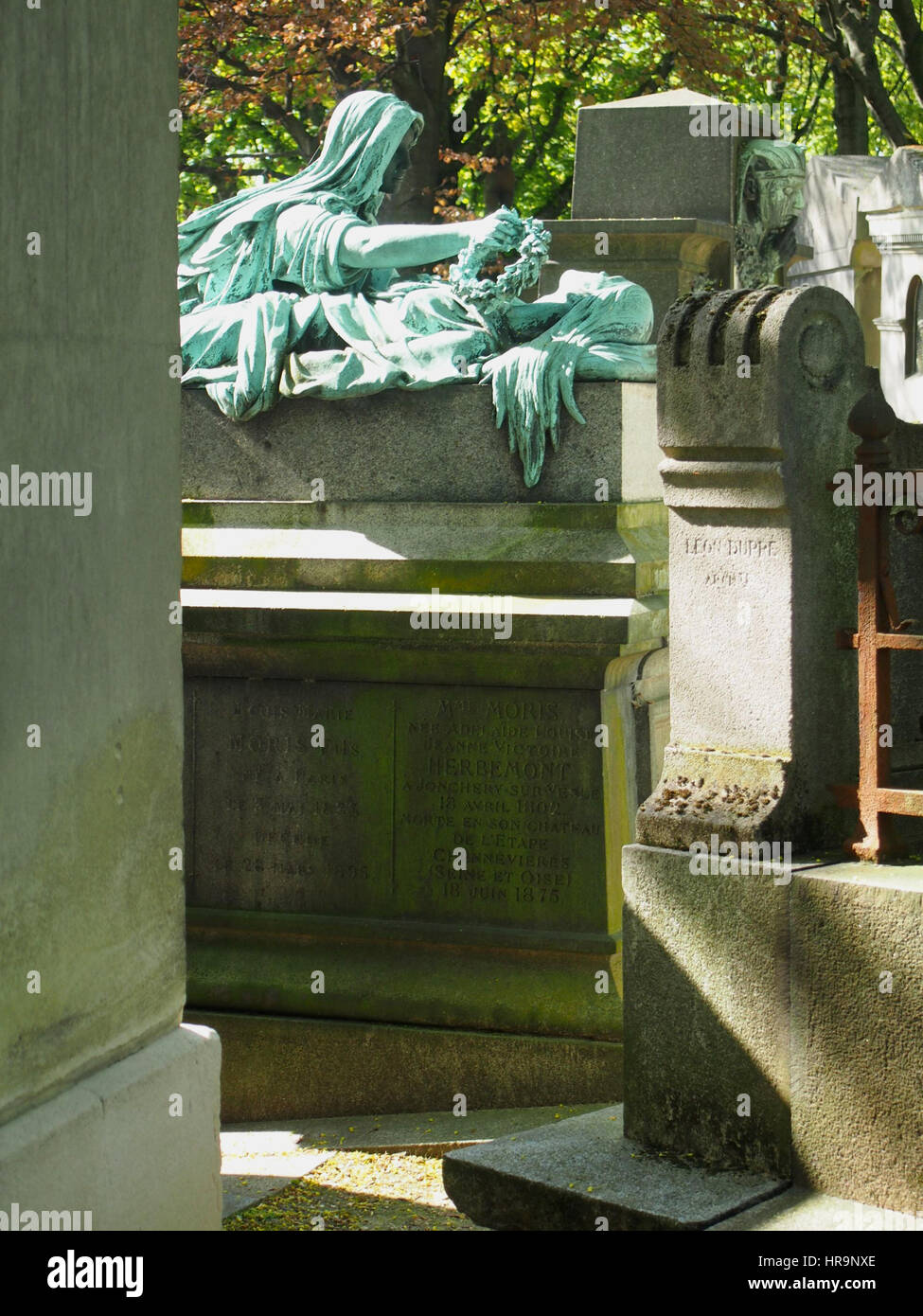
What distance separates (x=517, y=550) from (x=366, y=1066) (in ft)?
6.78

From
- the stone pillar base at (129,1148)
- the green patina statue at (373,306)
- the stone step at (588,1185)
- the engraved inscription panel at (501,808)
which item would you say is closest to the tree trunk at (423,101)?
the green patina statue at (373,306)

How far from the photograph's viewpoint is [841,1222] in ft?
13.9

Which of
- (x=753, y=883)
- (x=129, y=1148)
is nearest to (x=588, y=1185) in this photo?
(x=753, y=883)

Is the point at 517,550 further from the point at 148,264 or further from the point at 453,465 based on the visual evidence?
the point at 148,264

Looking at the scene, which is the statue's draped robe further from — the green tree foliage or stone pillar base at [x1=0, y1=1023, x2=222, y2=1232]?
the green tree foliage

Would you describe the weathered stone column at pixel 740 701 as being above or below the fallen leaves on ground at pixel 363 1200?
above

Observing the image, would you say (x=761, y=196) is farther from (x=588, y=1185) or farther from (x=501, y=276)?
(x=588, y=1185)

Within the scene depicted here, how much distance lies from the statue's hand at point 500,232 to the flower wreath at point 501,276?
0.5 inches

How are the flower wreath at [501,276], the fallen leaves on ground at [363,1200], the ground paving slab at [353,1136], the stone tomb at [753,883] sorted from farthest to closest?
the flower wreath at [501,276] → the ground paving slab at [353,1136] → the fallen leaves on ground at [363,1200] → the stone tomb at [753,883]

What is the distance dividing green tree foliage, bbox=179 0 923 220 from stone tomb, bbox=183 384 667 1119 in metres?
9.76

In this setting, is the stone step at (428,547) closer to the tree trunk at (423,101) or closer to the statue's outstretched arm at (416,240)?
the statue's outstretched arm at (416,240)

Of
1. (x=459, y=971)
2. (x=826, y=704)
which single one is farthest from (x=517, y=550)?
(x=826, y=704)

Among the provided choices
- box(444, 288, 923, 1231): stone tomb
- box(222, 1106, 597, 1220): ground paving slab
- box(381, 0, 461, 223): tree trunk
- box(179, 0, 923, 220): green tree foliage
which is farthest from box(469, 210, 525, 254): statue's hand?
box(381, 0, 461, 223): tree trunk

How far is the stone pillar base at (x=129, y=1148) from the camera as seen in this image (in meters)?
3.72
